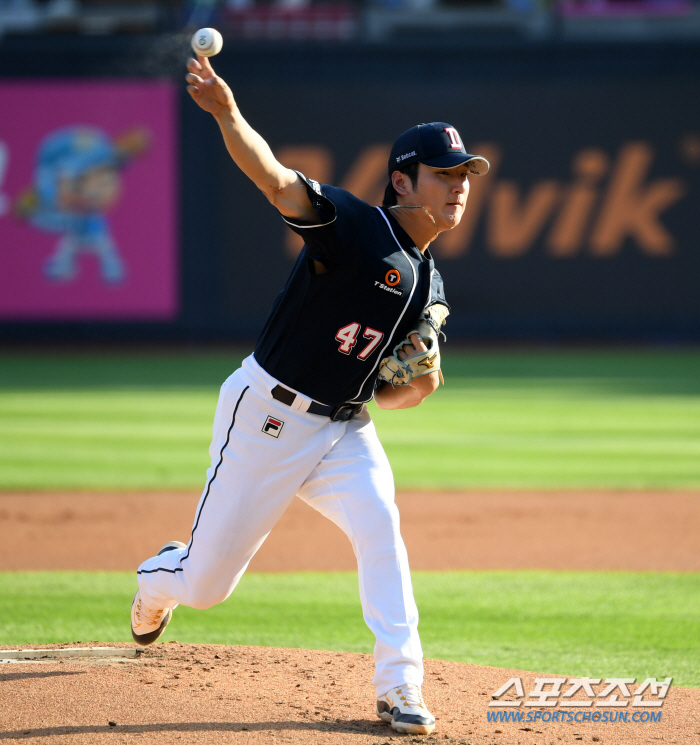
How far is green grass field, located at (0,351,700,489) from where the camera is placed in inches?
366

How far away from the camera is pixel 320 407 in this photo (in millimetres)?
3604

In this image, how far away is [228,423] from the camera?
3.66 metres

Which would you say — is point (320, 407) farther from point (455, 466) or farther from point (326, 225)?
point (455, 466)

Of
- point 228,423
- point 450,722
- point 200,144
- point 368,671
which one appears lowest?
point 200,144

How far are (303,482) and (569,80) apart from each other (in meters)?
18.4

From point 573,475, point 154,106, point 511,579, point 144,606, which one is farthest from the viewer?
point 154,106

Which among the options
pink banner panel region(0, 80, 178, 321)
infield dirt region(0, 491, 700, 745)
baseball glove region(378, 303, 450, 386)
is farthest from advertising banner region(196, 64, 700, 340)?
baseball glove region(378, 303, 450, 386)

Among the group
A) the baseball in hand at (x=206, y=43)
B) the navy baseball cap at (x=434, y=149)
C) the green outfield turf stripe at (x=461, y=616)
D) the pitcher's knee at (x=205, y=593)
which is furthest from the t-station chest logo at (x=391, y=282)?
the green outfield turf stripe at (x=461, y=616)

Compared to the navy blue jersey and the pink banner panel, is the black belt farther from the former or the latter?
the pink banner panel

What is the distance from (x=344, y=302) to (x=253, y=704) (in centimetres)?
140

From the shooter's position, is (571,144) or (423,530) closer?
(423,530)

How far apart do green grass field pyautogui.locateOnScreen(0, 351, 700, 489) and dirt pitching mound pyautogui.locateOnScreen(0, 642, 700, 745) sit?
15.6 feet

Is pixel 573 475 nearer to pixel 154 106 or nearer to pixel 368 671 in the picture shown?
pixel 368 671

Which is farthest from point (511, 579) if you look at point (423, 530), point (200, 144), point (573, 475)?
point (200, 144)
